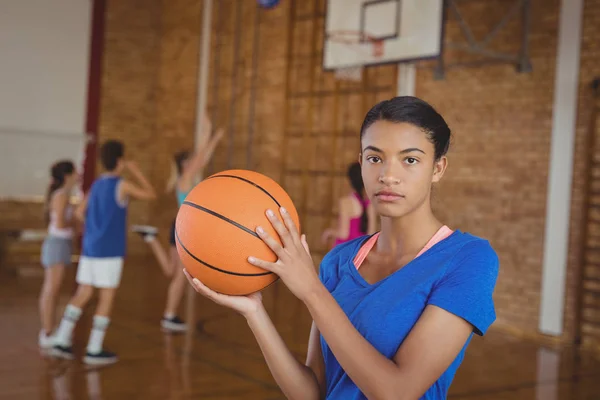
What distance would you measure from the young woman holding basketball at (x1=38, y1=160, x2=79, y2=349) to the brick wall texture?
294 centimetres

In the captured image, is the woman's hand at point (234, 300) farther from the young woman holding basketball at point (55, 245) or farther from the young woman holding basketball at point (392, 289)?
the young woman holding basketball at point (55, 245)

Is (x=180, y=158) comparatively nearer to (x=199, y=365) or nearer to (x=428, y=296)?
(x=199, y=365)

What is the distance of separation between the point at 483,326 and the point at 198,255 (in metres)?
0.56

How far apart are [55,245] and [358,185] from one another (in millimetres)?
2269

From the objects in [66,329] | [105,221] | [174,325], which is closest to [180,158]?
[105,221]

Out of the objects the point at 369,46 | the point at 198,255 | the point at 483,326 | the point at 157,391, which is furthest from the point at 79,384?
the point at 369,46

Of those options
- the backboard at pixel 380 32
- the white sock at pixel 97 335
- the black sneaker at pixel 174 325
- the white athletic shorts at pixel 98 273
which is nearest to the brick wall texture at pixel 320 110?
the backboard at pixel 380 32

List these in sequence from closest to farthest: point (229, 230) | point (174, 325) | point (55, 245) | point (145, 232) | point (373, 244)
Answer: point (229, 230), point (373, 244), point (145, 232), point (55, 245), point (174, 325)

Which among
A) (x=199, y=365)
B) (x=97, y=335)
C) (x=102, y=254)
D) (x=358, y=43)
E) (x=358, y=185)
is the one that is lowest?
(x=199, y=365)

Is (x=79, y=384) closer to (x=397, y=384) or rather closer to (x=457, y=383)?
(x=457, y=383)

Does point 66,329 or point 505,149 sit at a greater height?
point 505,149

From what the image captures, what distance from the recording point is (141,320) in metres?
6.13

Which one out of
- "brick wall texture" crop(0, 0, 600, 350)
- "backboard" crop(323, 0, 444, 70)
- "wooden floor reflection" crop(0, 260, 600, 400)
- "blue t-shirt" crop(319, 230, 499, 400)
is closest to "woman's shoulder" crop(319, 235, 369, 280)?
"blue t-shirt" crop(319, 230, 499, 400)

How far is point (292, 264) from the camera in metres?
1.17
